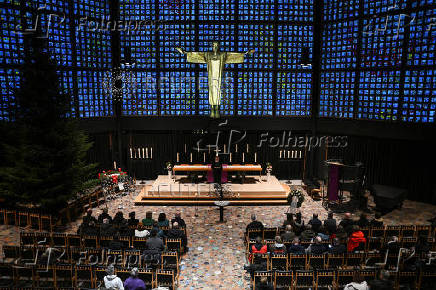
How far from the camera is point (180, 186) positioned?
61.1 feet

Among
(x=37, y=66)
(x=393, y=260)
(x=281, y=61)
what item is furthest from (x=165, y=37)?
(x=393, y=260)

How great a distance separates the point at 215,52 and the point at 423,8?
1030cm

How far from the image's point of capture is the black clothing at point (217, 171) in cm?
1895

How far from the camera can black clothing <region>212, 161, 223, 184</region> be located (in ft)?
62.2

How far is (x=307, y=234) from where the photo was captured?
432 inches

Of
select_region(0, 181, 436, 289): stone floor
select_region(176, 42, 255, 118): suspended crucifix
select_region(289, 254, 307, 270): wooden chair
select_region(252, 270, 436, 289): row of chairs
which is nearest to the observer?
select_region(252, 270, 436, 289): row of chairs

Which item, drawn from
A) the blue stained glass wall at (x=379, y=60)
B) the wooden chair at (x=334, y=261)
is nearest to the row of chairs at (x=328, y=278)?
the wooden chair at (x=334, y=261)

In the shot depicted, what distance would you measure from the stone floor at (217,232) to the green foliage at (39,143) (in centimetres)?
174

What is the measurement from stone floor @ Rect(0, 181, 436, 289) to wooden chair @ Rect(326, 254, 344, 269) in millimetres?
2419

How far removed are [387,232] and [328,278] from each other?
13.8 feet

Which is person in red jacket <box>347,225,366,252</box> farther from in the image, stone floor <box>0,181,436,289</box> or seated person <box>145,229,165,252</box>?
seated person <box>145,229,165,252</box>

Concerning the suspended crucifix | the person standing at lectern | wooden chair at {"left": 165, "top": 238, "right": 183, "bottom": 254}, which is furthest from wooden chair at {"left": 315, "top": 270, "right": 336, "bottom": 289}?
the suspended crucifix

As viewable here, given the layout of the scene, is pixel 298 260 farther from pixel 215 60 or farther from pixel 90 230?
pixel 215 60

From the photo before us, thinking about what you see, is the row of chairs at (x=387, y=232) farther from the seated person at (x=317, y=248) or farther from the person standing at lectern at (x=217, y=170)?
the person standing at lectern at (x=217, y=170)
